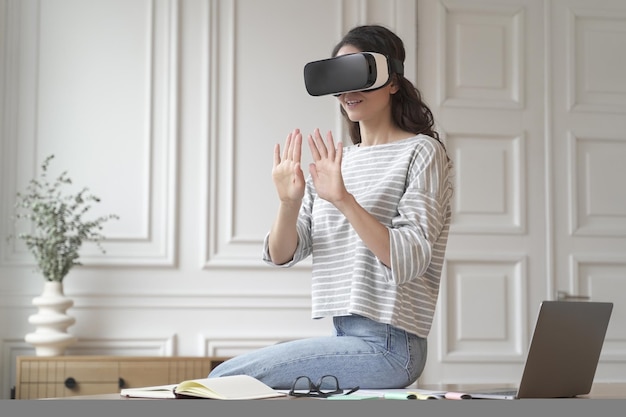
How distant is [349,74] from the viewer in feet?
5.90

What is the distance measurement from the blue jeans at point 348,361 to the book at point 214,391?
0.21 metres

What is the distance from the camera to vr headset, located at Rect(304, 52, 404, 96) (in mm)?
1789

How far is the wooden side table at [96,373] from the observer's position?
296 centimetres

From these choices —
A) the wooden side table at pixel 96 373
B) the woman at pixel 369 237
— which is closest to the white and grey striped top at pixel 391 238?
the woman at pixel 369 237

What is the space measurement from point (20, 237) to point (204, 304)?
28.3 inches

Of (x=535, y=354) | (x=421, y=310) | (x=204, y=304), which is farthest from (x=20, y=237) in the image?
(x=535, y=354)

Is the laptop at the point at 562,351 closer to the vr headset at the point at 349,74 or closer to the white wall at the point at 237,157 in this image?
the vr headset at the point at 349,74

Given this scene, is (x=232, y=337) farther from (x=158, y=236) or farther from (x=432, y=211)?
(x=432, y=211)

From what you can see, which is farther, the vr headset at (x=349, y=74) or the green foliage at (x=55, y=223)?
the green foliage at (x=55, y=223)

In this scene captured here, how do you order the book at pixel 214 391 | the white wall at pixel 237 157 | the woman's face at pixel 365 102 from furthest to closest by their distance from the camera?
the white wall at pixel 237 157 < the woman's face at pixel 365 102 < the book at pixel 214 391

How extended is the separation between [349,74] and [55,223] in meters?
1.71

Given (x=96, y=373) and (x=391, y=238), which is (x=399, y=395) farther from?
(x=96, y=373)

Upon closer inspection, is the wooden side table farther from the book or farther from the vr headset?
the book

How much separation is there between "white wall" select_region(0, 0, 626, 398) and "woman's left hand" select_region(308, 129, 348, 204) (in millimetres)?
1698
